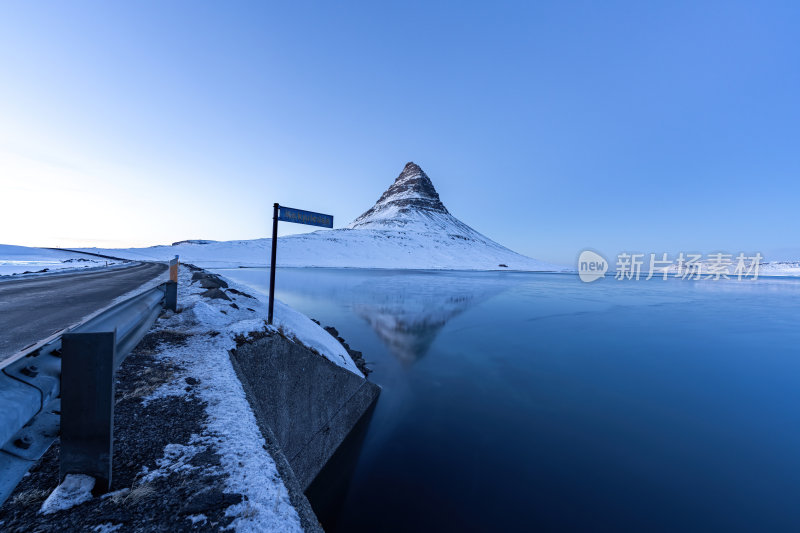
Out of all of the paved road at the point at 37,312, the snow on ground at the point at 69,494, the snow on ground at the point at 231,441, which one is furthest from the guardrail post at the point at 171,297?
the snow on ground at the point at 69,494

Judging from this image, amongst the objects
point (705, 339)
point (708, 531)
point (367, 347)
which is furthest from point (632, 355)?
point (367, 347)

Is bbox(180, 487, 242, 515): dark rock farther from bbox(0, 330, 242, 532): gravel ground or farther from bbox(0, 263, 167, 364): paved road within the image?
bbox(0, 263, 167, 364): paved road

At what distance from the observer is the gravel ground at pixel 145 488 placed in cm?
161

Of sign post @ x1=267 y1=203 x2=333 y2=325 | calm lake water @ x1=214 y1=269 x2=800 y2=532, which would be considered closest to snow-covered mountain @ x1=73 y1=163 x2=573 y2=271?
sign post @ x1=267 y1=203 x2=333 y2=325

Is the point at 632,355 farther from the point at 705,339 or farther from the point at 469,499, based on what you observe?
the point at 469,499

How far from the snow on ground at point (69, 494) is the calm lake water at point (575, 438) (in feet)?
12.6

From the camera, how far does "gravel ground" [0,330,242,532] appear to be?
1.61 metres

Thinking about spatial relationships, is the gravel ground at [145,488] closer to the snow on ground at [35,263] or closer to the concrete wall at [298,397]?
the concrete wall at [298,397]

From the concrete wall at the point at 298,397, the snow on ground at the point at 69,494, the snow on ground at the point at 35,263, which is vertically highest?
the snow on ground at the point at 69,494

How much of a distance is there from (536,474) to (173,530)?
5.87 meters

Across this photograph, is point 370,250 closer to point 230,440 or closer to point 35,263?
point 35,263

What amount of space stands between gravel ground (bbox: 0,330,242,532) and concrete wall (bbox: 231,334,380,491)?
0.83 metres

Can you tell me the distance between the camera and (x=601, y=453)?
6.13 metres

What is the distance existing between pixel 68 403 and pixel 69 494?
1.71ft
